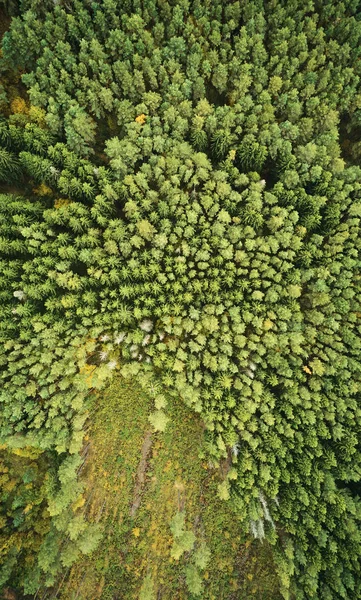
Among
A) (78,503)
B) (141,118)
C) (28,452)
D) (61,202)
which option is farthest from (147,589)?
(141,118)

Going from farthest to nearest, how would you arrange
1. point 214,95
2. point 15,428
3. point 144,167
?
point 214,95, point 144,167, point 15,428

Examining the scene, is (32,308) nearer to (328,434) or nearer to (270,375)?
(270,375)

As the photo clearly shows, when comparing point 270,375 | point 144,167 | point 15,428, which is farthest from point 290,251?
point 15,428

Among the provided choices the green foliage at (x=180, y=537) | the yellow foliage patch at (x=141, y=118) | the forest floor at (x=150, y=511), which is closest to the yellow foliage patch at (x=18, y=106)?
the yellow foliage patch at (x=141, y=118)

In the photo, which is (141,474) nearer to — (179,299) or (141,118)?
(179,299)

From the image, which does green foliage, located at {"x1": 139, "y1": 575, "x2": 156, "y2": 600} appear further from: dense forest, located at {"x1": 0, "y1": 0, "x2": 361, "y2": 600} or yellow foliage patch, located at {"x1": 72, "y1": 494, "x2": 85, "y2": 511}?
yellow foliage patch, located at {"x1": 72, "y1": 494, "x2": 85, "y2": 511}

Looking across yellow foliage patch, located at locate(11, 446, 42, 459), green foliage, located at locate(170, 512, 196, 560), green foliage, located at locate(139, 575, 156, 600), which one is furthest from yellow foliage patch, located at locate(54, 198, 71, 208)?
green foliage, located at locate(139, 575, 156, 600)
